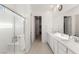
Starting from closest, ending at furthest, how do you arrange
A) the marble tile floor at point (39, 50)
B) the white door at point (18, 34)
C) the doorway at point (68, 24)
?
the white door at point (18, 34)
the doorway at point (68, 24)
the marble tile floor at point (39, 50)

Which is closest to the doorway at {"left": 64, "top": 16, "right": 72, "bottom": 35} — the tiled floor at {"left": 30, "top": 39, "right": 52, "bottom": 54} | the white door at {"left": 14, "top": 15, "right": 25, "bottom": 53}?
the tiled floor at {"left": 30, "top": 39, "right": 52, "bottom": 54}

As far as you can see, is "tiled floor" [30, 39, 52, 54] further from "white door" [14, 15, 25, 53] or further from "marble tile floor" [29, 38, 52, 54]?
"white door" [14, 15, 25, 53]

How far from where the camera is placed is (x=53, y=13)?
5.03 meters

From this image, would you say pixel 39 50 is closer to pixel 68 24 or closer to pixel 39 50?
pixel 39 50

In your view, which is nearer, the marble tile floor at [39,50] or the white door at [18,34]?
the white door at [18,34]

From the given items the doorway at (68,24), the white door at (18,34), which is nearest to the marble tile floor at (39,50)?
the white door at (18,34)

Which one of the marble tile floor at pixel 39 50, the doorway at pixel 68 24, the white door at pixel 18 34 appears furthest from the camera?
the marble tile floor at pixel 39 50

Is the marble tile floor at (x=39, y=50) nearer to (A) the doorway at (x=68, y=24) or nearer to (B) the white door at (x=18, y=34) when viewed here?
(B) the white door at (x=18, y=34)

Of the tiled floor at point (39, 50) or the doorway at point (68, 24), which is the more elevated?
the doorway at point (68, 24)

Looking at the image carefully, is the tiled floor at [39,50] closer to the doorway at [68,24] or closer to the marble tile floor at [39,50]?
the marble tile floor at [39,50]

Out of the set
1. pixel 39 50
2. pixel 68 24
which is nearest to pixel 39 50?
pixel 39 50
